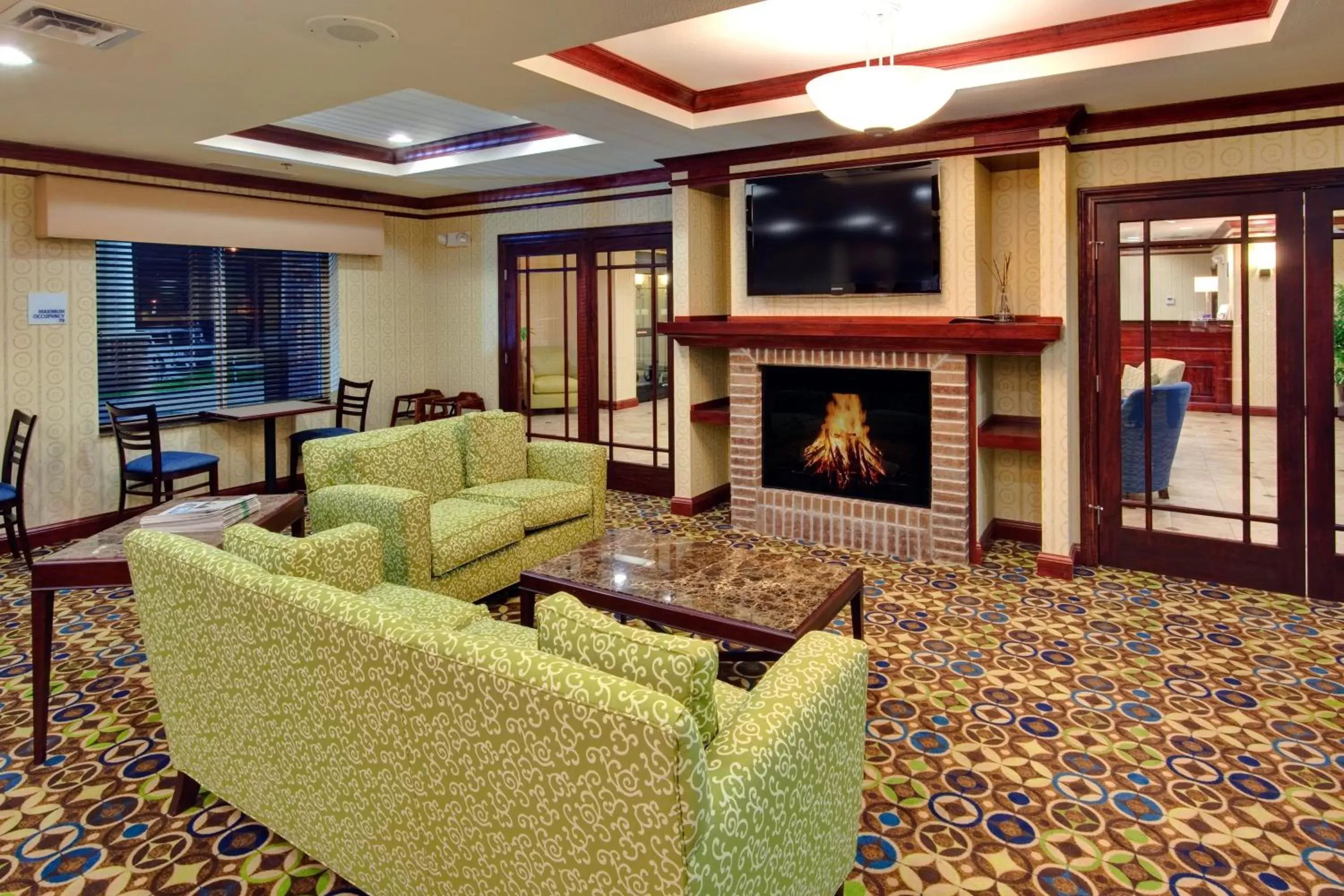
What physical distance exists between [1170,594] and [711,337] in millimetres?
3108

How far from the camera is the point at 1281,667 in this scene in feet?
11.2

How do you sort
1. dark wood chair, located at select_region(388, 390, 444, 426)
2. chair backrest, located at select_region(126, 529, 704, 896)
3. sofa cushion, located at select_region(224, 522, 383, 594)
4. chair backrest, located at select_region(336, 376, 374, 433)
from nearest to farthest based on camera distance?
1. chair backrest, located at select_region(126, 529, 704, 896)
2. sofa cushion, located at select_region(224, 522, 383, 594)
3. chair backrest, located at select_region(336, 376, 374, 433)
4. dark wood chair, located at select_region(388, 390, 444, 426)

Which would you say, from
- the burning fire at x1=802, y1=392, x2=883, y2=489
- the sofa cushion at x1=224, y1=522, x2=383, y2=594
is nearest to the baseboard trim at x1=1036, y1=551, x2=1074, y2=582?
the burning fire at x1=802, y1=392, x2=883, y2=489

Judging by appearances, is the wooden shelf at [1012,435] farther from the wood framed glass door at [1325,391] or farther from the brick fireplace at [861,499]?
the wood framed glass door at [1325,391]

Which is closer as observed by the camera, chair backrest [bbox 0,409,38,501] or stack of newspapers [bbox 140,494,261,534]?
stack of newspapers [bbox 140,494,261,534]

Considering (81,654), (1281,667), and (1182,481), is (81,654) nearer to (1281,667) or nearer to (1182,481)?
(1281,667)

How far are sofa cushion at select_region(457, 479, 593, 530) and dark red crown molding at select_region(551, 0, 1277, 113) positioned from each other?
2.18 m

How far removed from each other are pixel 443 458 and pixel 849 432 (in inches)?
103

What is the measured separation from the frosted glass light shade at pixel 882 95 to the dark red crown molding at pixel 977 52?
3.30 ft

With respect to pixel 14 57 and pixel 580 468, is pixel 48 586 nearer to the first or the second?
pixel 14 57

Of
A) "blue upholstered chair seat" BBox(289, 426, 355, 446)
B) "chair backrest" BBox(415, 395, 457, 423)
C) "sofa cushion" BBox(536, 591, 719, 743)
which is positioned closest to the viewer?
"sofa cushion" BBox(536, 591, 719, 743)

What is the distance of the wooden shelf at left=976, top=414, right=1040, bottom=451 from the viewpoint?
4.70 meters

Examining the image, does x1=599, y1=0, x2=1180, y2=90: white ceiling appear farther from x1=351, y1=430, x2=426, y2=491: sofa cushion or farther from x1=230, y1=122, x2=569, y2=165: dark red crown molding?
x1=351, y1=430, x2=426, y2=491: sofa cushion

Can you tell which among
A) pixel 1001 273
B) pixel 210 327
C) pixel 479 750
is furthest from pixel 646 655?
pixel 210 327
